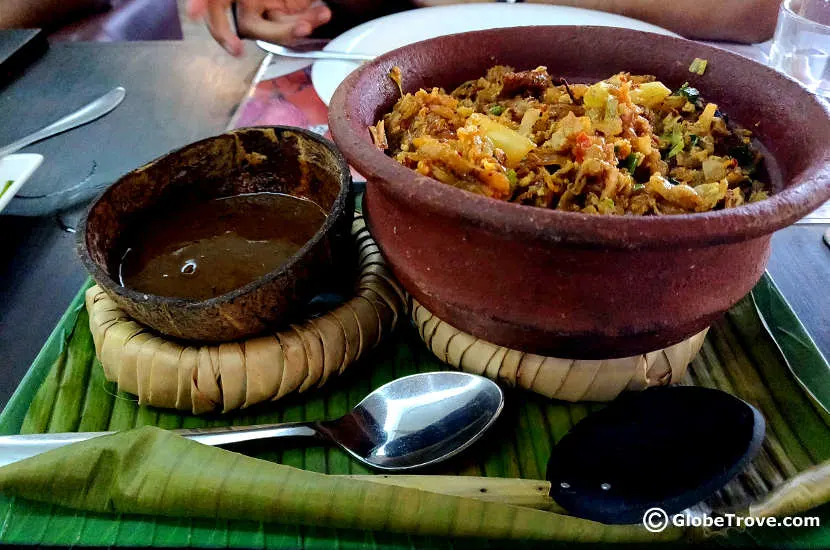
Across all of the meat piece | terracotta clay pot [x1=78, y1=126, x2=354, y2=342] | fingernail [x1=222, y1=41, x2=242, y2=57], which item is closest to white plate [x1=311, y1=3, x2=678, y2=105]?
fingernail [x1=222, y1=41, x2=242, y2=57]

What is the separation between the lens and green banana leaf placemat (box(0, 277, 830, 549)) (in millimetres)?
955

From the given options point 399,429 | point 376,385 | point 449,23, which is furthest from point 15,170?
point 449,23

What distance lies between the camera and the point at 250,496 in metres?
0.94

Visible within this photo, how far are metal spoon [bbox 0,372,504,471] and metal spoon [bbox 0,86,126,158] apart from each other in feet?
4.03

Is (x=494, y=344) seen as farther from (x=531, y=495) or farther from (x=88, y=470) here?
(x=88, y=470)

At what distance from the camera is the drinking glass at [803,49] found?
1874 mm

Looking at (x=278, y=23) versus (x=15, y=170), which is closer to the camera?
(x=15, y=170)

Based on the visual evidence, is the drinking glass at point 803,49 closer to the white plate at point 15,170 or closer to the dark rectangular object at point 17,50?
the white plate at point 15,170

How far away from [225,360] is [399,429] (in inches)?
13.7

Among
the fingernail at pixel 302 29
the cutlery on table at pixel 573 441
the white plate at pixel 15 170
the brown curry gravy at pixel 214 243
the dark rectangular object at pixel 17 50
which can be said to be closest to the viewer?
the cutlery on table at pixel 573 441

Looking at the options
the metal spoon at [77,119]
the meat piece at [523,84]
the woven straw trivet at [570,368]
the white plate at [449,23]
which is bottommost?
the metal spoon at [77,119]

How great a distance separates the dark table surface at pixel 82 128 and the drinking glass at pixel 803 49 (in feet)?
6.39

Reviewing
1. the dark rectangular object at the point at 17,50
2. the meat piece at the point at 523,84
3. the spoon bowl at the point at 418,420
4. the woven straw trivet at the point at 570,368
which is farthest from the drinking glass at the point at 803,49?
the dark rectangular object at the point at 17,50

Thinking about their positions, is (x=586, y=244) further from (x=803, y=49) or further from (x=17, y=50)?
(x=17, y=50)
